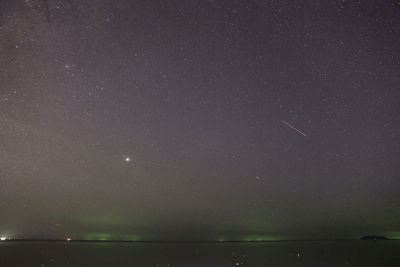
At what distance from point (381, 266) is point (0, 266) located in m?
77.0

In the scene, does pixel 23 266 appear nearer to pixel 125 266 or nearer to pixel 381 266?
pixel 125 266

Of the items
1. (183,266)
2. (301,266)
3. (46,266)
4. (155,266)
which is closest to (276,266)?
(301,266)

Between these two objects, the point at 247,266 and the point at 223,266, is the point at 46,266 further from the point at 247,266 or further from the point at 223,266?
the point at 247,266

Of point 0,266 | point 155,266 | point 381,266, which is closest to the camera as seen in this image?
point 0,266

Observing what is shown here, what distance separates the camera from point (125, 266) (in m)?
58.0

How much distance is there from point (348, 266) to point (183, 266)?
3475 cm

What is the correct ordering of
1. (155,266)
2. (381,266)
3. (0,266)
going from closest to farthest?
(0,266)
(155,266)
(381,266)

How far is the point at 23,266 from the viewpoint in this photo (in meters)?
54.5

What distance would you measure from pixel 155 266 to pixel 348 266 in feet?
132

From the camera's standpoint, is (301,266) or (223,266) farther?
(301,266)

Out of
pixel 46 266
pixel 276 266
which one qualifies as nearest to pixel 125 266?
pixel 46 266

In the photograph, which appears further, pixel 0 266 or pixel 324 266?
pixel 324 266

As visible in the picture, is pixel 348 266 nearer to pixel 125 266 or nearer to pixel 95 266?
pixel 125 266

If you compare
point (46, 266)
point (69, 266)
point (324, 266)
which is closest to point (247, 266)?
point (324, 266)
